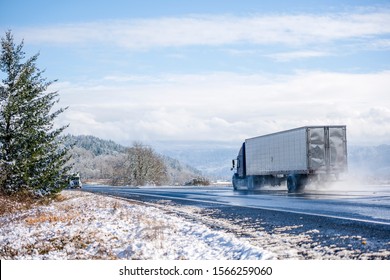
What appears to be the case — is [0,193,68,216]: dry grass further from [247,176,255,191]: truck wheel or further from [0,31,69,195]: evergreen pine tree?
[247,176,255,191]: truck wheel

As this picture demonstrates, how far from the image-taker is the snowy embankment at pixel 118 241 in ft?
30.8

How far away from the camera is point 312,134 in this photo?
31.6 m

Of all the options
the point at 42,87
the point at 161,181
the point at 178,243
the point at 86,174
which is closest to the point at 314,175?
the point at 42,87

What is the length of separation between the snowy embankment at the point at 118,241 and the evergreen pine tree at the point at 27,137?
21.5ft

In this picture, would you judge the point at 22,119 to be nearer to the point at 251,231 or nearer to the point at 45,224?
the point at 45,224

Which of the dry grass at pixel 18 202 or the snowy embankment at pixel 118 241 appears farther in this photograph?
the dry grass at pixel 18 202

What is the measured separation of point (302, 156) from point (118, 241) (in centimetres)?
2264

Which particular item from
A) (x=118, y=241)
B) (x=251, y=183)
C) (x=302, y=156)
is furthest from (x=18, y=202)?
(x=251, y=183)

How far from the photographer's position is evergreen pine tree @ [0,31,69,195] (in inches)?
837

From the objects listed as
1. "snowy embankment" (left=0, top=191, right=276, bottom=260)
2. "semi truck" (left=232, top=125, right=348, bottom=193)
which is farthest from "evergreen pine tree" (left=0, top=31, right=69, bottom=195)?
"semi truck" (left=232, top=125, right=348, bottom=193)

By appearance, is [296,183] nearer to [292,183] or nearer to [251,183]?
[292,183]

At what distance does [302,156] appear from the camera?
31.8 metres

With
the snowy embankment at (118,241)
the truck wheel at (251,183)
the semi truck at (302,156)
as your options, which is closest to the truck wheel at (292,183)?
the semi truck at (302,156)

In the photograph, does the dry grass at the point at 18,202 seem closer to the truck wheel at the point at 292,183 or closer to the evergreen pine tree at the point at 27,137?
the evergreen pine tree at the point at 27,137
